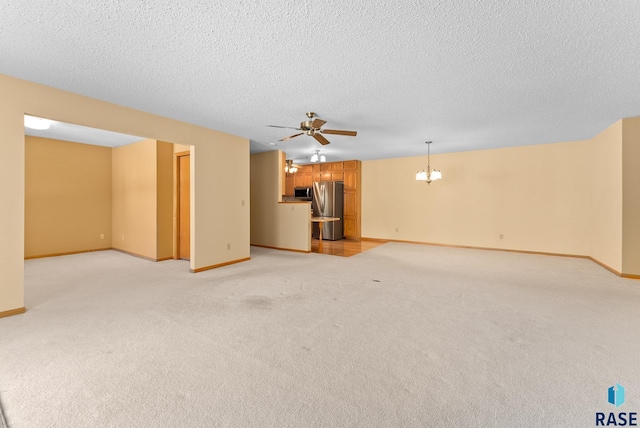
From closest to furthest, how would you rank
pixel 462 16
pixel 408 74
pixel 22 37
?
1. pixel 462 16
2. pixel 22 37
3. pixel 408 74

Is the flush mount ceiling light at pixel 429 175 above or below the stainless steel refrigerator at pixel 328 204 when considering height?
above

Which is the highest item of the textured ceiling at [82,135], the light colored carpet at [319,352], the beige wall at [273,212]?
the textured ceiling at [82,135]

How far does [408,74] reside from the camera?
9.20 ft

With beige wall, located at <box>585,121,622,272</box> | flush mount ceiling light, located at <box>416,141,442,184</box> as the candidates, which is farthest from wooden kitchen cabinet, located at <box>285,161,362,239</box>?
beige wall, located at <box>585,121,622,272</box>

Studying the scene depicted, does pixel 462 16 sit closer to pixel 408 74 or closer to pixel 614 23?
pixel 408 74

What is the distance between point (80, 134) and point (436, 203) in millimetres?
8064

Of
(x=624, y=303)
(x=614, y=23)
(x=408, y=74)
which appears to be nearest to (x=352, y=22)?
(x=408, y=74)

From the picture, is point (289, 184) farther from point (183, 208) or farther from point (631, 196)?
point (631, 196)

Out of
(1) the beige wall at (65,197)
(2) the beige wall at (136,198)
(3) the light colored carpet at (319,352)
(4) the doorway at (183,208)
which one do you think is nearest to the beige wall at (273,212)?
(4) the doorway at (183,208)

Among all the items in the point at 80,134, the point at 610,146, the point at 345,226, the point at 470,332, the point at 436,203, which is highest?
the point at 80,134

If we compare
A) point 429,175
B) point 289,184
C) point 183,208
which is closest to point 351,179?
point 289,184

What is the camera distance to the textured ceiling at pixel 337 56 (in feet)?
6.19

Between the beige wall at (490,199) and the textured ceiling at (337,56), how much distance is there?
2161 millimetres

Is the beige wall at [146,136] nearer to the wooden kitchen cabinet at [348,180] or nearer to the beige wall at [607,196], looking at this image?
the wooden kitchen cabinet at [348,180]
